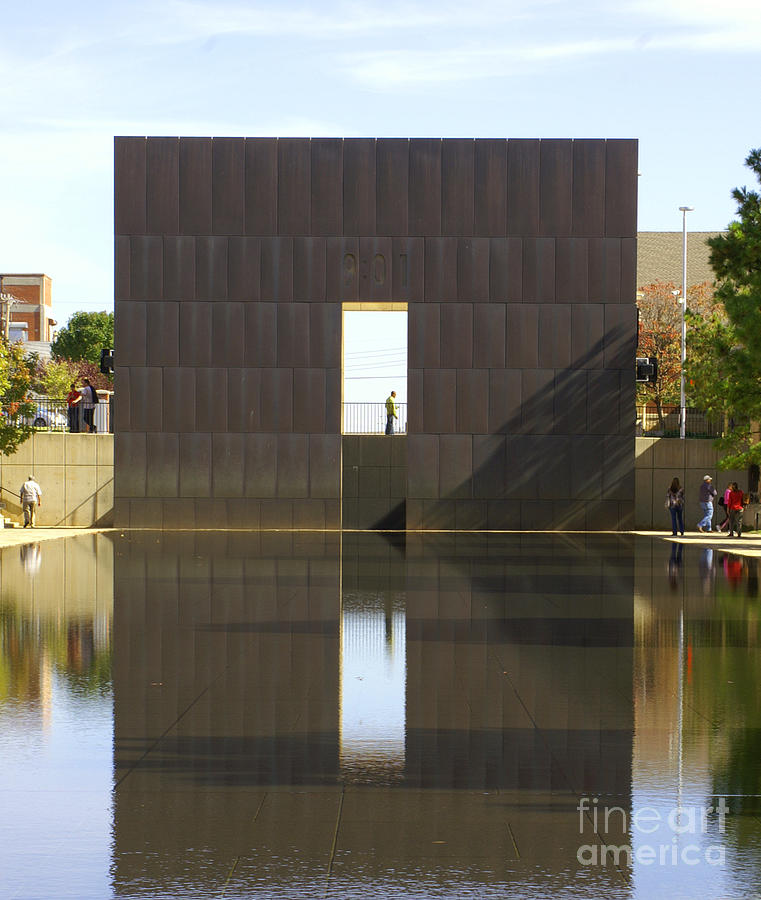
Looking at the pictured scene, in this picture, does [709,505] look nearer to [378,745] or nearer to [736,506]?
[736,506]

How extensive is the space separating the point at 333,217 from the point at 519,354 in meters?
6.90

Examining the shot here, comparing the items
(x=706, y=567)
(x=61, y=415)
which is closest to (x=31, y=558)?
(x=706, y=567)

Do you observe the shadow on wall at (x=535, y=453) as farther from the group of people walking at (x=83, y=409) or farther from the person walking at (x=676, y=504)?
the group of people walking at (x=83, y=409)

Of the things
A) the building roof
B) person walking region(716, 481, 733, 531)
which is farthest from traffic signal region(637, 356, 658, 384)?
the building roof

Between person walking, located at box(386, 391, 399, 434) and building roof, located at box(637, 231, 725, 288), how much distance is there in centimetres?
3991

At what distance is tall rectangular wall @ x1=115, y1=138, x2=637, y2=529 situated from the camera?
124 ft

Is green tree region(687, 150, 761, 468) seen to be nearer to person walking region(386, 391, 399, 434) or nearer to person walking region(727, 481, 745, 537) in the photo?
person walking region(727, 481, 745, 537)

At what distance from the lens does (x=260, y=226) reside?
Result: 37938 mm

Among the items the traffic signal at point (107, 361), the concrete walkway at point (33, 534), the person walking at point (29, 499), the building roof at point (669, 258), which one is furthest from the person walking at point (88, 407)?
the building roof at point (669, 258)

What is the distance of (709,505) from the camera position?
37.7 meters

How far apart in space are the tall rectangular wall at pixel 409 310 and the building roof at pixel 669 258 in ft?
127

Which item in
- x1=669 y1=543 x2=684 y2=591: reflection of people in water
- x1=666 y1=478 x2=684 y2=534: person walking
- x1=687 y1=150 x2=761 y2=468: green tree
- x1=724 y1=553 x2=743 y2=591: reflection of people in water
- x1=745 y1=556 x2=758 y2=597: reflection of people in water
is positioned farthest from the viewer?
x1=666 y1=478 x2=684 y2=534: person walking

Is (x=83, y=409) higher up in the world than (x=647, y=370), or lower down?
lower down

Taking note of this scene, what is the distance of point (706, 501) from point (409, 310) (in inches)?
412
